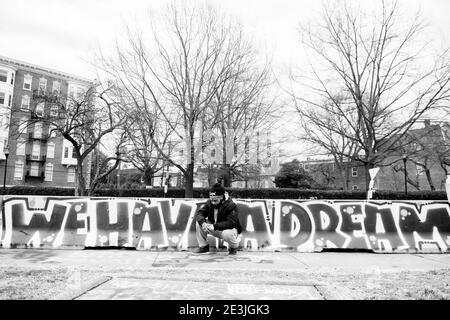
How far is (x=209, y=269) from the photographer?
5492 millimetres

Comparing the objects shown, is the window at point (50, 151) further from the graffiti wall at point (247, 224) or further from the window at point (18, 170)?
the graffiti wall at point (247, 224)

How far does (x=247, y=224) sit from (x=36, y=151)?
47.7 m

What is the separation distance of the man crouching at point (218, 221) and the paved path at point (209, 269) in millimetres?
368

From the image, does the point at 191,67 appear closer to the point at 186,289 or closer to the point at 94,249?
the point at 94,249

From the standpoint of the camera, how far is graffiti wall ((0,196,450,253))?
781cm

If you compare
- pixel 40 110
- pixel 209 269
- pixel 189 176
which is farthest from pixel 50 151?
pixel 209 269

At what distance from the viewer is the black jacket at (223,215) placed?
725cm

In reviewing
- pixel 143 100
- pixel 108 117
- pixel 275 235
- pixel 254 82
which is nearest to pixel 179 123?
→ pixel 143 100

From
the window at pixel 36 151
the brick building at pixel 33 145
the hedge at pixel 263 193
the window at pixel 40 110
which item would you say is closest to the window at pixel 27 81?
the brick building at pixel 33 145

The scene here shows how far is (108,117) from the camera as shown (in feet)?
65.5

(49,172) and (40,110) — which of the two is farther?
(49,172)

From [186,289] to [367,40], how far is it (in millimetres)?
16355

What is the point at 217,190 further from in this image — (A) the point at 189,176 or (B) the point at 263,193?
(B) the point at 263,193

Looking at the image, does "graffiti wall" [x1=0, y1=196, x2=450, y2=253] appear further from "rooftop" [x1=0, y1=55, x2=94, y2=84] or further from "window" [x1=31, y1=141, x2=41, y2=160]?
"window" [x1=31, y1=141, x2=41, y2=160]
